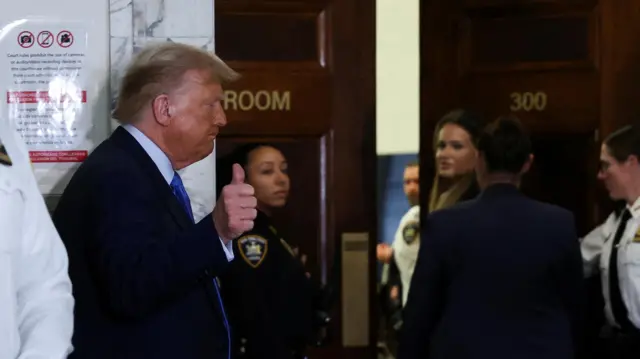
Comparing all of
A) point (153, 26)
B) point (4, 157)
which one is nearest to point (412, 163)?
point (153, 26)

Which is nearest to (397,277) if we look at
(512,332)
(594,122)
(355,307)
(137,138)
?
(355,307)

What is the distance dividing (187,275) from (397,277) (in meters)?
2.58

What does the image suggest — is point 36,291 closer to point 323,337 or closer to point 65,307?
point 65,307

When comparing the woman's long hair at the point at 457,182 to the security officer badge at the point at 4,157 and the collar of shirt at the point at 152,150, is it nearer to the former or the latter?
the collar of shirt at the point at 152,150

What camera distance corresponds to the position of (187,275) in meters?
1.86

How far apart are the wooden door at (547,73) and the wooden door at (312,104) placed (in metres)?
0.42

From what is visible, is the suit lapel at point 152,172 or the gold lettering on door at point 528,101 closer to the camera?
the suit lapel at point 152,172

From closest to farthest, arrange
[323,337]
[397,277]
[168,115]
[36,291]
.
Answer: [36,291]
[168,115]
[323,337]
[397,277]

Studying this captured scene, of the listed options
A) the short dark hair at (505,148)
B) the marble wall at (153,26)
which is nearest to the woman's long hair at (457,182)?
the short dark hair at (505,148)

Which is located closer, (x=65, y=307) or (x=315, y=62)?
(x=65, y=307)

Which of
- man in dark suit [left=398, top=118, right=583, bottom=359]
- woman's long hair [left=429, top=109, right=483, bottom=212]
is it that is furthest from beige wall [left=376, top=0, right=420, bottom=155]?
man in dark suit [left=398, top=118, right=583, bottom=359]

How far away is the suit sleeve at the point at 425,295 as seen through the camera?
2.88 metres

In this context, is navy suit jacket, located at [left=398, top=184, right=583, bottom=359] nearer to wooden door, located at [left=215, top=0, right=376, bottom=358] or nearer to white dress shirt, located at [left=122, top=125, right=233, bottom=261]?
wooden door, located at [left=215, top=0, right=376, bottom=358]

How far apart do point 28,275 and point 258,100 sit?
82.6 inches
